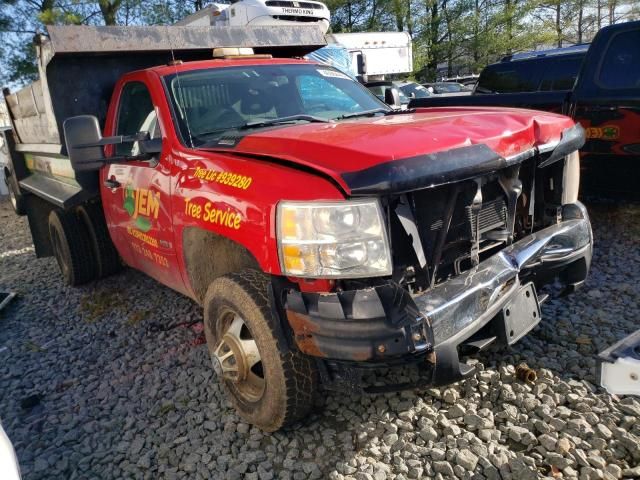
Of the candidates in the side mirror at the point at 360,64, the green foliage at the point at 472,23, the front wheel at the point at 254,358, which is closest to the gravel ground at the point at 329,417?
the front wheel at the point at 254,358

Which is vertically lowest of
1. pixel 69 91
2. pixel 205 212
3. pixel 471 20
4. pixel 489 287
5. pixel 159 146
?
pixel 489 287

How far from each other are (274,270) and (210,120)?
138 cm

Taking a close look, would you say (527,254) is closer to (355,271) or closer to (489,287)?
(489,287)

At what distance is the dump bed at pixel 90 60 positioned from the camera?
4.23m

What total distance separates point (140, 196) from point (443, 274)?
81.9 inches

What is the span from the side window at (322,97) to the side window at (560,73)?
12.7ft

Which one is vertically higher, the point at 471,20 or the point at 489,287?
the point at 471,20

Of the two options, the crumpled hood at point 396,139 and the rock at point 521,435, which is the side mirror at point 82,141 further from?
the rock at point 521,435

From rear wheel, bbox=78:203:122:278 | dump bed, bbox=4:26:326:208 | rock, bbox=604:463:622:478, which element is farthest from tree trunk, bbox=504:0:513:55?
rock, bbox=604:463:622:478

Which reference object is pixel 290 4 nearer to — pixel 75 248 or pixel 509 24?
pixel 75 248

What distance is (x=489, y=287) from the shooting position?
240 centimetres

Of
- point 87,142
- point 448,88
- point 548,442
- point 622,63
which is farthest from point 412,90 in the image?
point 548,442

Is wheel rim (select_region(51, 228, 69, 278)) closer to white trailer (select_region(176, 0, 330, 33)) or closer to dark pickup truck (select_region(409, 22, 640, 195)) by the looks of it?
dark pickup truck (select_region(409, 22, 640, 195))

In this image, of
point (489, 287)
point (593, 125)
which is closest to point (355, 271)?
point (489, 287)
